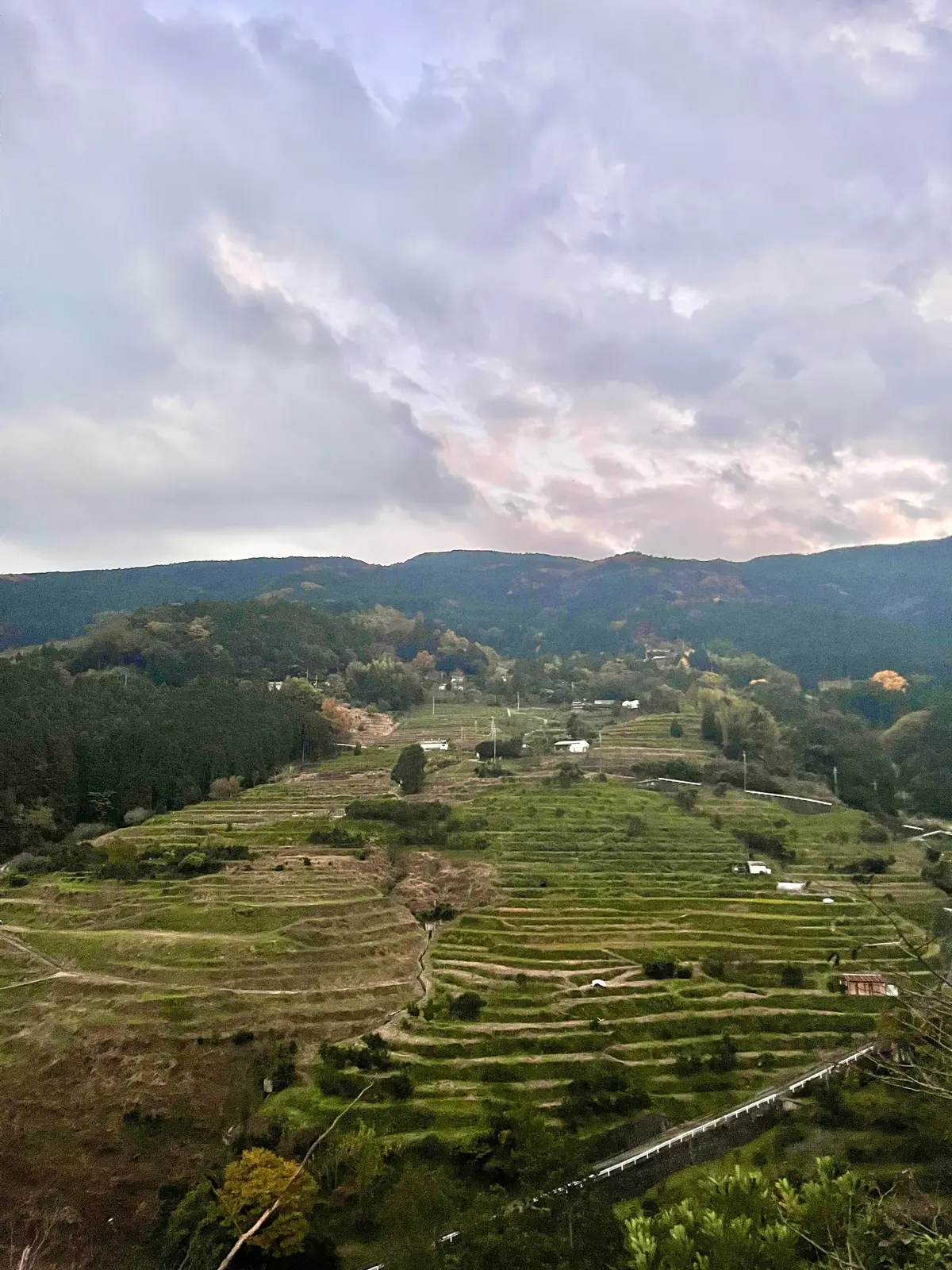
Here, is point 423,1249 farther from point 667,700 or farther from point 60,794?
point 667,700

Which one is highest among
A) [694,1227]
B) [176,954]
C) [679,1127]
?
[694,1227]

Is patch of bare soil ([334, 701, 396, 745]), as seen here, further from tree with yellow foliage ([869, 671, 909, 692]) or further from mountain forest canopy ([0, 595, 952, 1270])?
tree with yellow foliage ([869, 671, 909, 692])

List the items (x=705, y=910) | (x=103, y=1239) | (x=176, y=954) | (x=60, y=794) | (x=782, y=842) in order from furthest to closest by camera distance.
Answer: (x=60, y=794), (x=782, y=842), (x=705, y=910), (x=176, y=954), (x=103, y=1239)

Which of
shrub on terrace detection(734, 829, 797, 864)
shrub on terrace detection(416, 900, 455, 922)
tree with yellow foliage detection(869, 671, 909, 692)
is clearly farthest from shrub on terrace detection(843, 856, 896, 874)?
tree with yellow foliage detection(869, 671, 909, 692)

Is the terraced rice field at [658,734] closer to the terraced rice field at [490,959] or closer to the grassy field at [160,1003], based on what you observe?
the terraced rice field at [490,959]

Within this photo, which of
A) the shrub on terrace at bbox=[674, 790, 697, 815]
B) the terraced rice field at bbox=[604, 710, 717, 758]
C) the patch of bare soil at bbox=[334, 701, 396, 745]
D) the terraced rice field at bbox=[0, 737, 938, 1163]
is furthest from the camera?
the patch of bare soil at bbox=[334, 701, 396, 745]

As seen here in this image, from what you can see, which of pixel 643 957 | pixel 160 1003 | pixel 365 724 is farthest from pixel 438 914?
pixel 365 724

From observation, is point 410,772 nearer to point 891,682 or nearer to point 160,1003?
point 160,1003

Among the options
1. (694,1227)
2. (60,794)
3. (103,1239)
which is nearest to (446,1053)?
(103,1239)
